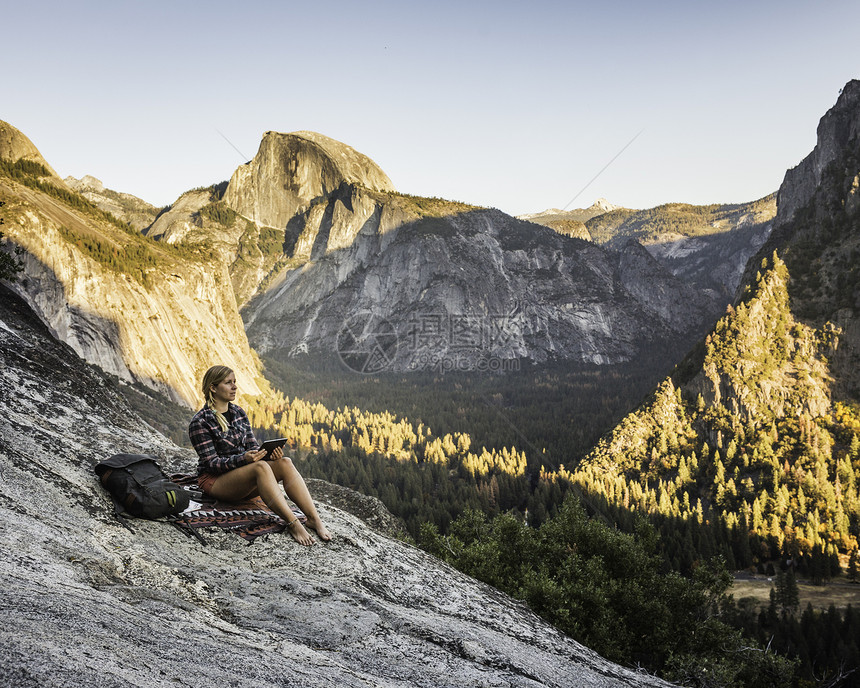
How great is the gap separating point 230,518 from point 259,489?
0.83 meters

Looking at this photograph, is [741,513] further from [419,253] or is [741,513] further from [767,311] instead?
[419,253]

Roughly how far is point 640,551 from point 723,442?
85.8m

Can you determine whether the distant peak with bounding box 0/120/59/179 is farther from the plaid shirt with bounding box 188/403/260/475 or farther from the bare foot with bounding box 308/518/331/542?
the bare foot with bounding box 308/518/331/542

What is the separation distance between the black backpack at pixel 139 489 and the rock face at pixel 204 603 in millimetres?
200

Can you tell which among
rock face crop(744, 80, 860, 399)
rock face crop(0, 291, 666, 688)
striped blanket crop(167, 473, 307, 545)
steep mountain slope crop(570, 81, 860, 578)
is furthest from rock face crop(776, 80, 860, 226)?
striped blanket crop(167, 473, 307, 545)

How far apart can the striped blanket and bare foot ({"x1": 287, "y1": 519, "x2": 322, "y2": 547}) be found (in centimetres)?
21

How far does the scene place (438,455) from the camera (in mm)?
94312

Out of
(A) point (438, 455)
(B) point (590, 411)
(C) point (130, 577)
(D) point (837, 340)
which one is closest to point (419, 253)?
(B) point (590, 411)

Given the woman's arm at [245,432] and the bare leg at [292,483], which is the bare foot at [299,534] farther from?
the woman's arm at [245,432]


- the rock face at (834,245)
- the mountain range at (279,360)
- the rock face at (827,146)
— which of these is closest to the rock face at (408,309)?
the mountain range at (279,360)

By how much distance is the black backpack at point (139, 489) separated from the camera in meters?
7.86

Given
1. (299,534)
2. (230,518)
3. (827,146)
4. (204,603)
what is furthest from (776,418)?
(204,603)

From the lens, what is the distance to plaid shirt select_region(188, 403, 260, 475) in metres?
8.67

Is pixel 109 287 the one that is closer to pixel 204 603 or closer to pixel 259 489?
pixel 259 489
